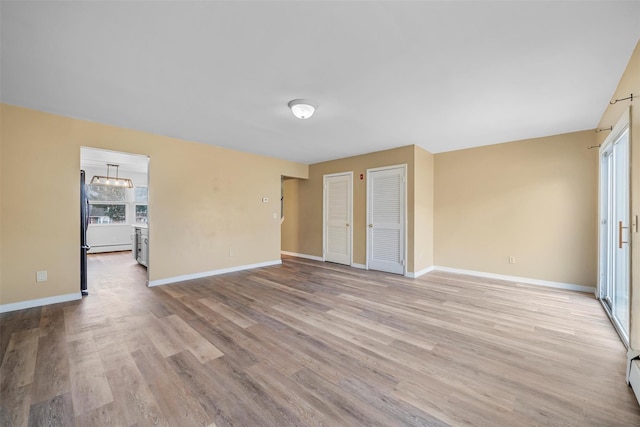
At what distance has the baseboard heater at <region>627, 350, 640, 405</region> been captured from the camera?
1661 millimetres

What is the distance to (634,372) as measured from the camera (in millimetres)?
1721

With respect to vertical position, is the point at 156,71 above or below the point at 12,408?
above

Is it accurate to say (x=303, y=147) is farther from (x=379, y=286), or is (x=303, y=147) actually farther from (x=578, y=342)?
(x=578, y=342)

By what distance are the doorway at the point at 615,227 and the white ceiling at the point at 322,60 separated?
21.8 inches

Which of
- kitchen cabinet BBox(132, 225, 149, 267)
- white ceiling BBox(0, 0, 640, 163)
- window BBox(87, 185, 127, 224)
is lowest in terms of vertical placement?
kitchen cabinet BBox(132, 225, 149, 267)

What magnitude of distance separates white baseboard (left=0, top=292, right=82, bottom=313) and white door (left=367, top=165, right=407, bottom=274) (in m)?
4.87

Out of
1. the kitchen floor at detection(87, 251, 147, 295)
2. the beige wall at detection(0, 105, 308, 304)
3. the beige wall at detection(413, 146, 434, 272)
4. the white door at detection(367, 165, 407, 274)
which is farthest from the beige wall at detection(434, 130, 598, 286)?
the kitchen floor at detection(87, 251, 147, 295)

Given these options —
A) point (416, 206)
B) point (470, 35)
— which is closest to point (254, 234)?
point (416, 206)

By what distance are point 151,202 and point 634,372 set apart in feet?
18.4

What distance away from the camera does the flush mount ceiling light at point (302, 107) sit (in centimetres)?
292

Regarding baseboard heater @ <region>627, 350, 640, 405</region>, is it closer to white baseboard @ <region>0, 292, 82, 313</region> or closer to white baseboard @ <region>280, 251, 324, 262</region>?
white baseboard @ <region>280, 251, 324, 262</region>

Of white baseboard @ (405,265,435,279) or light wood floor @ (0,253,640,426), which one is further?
white baseboard @ (405,265,435,279)

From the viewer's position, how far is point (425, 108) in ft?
10.3

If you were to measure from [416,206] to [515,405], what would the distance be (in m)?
3.54
